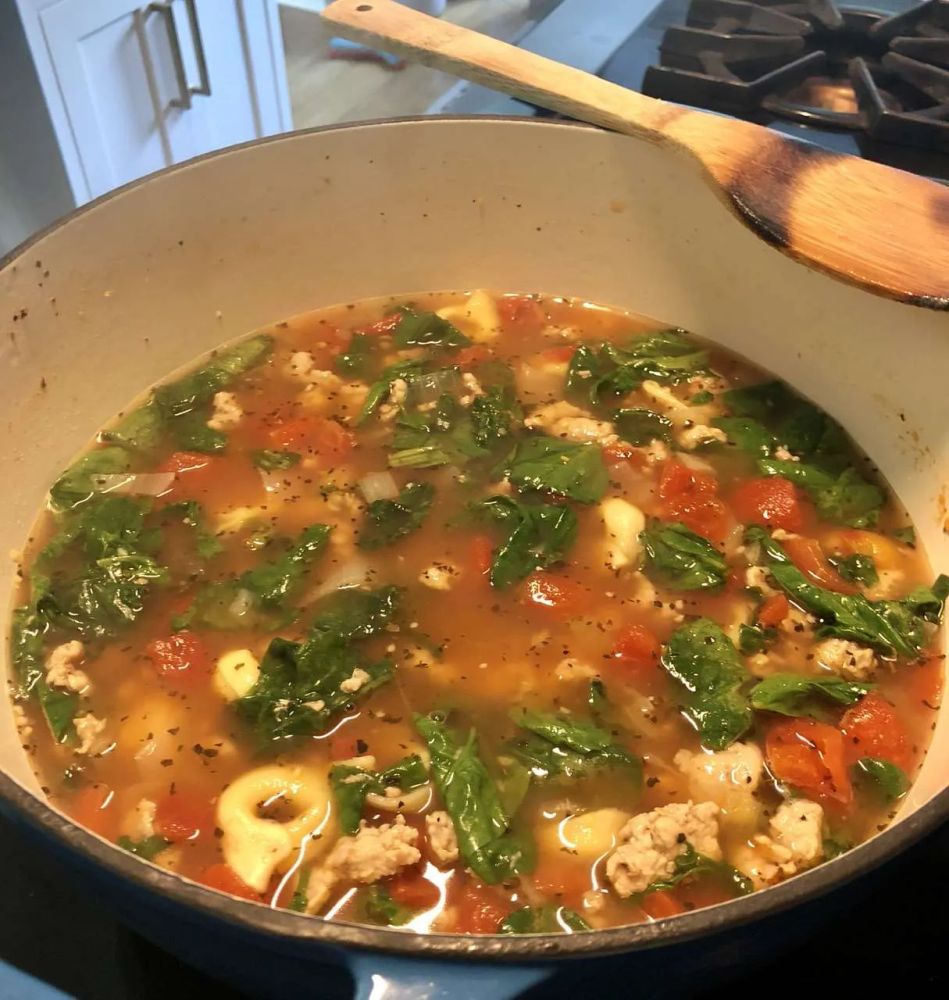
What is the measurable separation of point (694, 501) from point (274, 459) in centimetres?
74

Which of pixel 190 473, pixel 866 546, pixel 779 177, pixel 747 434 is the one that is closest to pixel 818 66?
pixel 779 177

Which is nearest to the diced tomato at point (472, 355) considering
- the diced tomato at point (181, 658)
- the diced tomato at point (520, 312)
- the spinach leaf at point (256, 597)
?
the diced tomato at point (520, 312)

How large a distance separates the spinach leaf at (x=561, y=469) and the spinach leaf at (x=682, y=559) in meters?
0.14

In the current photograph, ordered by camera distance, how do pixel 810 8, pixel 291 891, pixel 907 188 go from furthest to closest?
1. pixel 810 8
2. pixel 907 188
3. pixel 291 891

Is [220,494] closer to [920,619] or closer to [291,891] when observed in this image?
[291,891]

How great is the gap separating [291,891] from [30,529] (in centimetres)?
82

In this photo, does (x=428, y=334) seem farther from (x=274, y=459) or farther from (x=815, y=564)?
(x=815, y=564)

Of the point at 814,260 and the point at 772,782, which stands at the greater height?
the point at 814,260

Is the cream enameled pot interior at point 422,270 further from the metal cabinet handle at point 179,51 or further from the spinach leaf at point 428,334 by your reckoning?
the metal cabinet handle at point 179,51

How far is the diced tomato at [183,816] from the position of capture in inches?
49.8

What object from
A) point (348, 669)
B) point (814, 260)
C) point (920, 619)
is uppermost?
point (814, 260)

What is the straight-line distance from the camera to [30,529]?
168 centimetres

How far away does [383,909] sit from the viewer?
118 cm

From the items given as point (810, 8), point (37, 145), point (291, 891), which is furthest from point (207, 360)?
point (810, 8)
